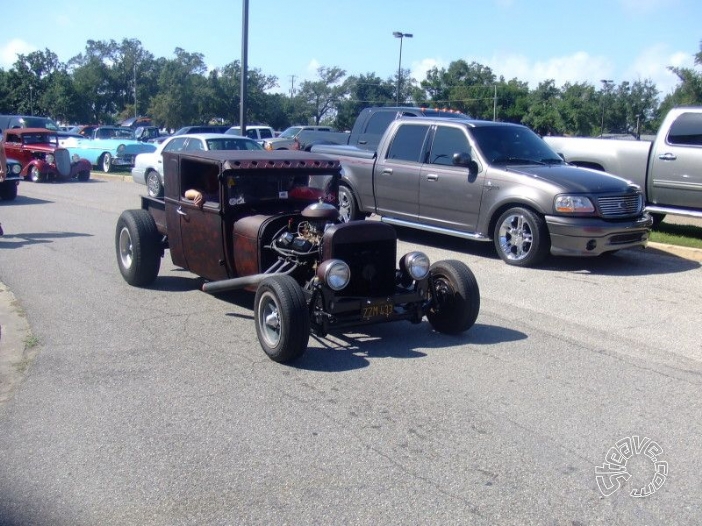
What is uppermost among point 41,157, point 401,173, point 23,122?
point 23,122

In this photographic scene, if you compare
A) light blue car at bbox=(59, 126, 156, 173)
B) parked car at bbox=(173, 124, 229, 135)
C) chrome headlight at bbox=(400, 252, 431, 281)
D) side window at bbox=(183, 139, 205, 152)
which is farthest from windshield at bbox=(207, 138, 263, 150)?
parked car at bbox=(173, 124, 229, 135)

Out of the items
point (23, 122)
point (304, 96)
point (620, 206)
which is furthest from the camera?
point (304, 96)

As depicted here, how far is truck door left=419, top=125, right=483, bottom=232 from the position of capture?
34.8 feet

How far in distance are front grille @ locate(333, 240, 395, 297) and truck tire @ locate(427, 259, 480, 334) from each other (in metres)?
0.44

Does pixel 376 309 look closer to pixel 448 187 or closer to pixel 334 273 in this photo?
pixel 334 273

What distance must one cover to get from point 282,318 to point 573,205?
5.15 meters

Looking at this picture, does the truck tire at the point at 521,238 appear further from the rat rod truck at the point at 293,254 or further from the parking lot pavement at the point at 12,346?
the parking lot pavement at the point at 12,346

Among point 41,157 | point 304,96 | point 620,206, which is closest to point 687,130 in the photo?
point 620,206

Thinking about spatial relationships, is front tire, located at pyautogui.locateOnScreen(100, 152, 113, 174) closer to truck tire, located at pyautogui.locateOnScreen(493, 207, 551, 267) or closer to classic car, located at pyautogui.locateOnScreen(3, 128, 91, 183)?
classic car, located at pyautogui.locateOnScreen(3, 128, 91, 183)

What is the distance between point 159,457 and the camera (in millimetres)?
4406

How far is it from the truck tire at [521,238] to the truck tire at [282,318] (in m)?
4.74

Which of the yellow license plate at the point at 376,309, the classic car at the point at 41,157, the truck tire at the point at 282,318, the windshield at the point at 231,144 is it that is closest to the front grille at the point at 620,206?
the yellow license plate at the point at 376,309

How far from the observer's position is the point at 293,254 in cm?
656

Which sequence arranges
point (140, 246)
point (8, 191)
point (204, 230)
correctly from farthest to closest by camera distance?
point (8, 191) < point (140, 246) < point (204, 230)
